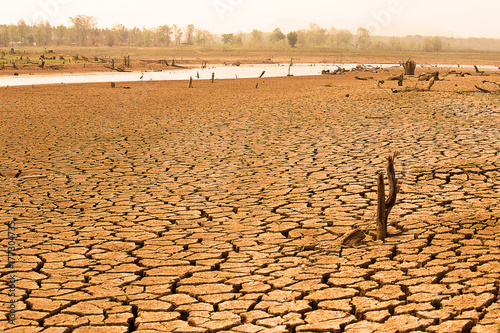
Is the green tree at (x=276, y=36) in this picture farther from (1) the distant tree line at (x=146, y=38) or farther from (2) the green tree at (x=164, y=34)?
(2) the green tree at (x=164, y=34)

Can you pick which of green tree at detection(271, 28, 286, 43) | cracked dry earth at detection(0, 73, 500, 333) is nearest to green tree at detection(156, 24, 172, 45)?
green tree at detection(271, 28, 286, 43)

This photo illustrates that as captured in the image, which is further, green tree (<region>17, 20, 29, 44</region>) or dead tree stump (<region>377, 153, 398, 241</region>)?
green tree (<region>17, 20, 29, 44</region>)

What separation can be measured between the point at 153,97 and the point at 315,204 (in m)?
16.3

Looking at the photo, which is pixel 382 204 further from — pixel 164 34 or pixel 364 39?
pixel 164 34

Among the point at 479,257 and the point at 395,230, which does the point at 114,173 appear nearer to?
the point at 395,230

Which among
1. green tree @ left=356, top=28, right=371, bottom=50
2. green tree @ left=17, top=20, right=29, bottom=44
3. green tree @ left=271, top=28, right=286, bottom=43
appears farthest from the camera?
green tree @ left=271, top=28, right=286, bottom=43

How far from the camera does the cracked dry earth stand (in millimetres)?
3826

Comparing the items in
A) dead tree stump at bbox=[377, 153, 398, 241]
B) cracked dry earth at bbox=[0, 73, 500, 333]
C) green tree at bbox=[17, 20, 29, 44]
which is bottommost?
cracked dry earth at bbox=[0, 73, 500, 333]

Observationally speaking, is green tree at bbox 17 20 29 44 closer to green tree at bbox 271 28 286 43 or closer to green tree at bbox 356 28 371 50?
green tree at bbox 271 28 286 43

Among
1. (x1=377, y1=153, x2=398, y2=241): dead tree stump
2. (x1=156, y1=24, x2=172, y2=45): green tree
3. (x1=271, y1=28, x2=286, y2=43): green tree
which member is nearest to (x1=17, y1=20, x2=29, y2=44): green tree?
(x1=156, y1=24, x2=172, y2=45): green tree

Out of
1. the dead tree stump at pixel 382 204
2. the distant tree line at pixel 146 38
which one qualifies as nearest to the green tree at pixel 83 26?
the distant tree line at pixel 146 38

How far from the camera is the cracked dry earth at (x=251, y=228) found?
3.83m

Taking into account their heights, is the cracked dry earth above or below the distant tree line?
below

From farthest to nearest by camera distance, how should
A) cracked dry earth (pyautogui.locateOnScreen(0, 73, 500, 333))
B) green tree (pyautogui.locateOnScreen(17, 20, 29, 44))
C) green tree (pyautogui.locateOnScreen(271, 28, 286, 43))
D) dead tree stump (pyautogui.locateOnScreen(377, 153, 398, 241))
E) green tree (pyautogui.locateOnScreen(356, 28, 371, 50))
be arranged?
green tree (pyautogui.locateOnScreen(271, 28, 286, 43)) → green tree (pyautogui.locateOnScreen(356, 28, 371, 50)) → green tree (pyautogui.locateOnScreen(17, 20, 29, 44)) → dead tree stump (pyautogui.locateOnScreen(377, 153, 398, 241)) → cracked dry earth (pyautogui.locateOnScreen(0, 73, 500, 333))
